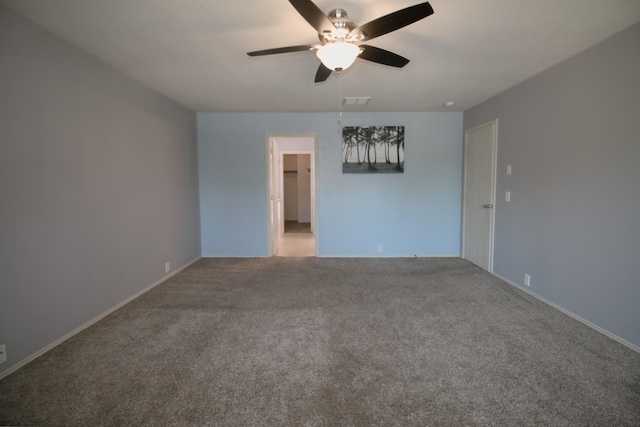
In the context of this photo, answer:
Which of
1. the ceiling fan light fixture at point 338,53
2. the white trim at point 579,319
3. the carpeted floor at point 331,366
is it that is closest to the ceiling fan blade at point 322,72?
the ceiling fan light fixture at point 338,53

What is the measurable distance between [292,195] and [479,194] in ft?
22.8

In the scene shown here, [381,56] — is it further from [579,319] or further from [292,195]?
[292,195]

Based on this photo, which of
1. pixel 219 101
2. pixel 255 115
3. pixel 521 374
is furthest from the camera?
pixel 255 115

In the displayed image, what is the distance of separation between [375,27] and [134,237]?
317 cm

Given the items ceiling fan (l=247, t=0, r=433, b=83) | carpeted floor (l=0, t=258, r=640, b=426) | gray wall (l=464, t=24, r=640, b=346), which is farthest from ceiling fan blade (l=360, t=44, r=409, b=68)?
carpeted floor (l=0, t=258, r=640, b=426)

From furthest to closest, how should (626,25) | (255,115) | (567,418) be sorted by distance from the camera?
(255,115) < (626,25) < (567,418)

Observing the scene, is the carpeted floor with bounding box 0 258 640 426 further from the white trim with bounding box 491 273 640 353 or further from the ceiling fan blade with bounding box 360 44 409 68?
the ceiling fan blade with bounding box 360 44 409 68

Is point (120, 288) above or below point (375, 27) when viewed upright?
below

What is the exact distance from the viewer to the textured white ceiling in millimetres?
2006

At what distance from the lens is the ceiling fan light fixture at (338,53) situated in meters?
1.87

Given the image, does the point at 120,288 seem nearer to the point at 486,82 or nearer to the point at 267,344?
the point at 267,344

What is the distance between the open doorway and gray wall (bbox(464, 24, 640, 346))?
2976 mm

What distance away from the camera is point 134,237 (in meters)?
3.30

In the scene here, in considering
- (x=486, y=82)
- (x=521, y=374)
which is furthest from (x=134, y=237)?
(x=486, y=82)
